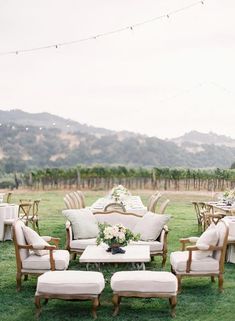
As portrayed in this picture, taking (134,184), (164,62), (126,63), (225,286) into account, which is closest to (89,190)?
(134,184)

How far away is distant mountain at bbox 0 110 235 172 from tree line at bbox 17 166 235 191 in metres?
5.48

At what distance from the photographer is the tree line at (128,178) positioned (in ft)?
91.2

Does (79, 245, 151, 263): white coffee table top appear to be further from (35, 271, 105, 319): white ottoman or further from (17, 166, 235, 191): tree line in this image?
(17, 166, 235, 191): tree line

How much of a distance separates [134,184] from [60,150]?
8.24 m

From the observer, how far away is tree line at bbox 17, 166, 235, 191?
27812mm

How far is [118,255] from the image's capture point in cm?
762

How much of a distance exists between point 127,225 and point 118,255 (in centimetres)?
188

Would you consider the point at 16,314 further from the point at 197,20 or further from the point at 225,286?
the point at 197,20

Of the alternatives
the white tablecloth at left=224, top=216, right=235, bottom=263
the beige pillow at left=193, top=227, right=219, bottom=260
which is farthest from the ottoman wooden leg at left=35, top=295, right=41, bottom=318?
the white tablecloth at left=224, top=216, right=235, bottom=263

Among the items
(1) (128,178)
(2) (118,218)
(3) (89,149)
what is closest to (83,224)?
(2) (118,218)

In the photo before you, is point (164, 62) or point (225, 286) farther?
point (164, 62)

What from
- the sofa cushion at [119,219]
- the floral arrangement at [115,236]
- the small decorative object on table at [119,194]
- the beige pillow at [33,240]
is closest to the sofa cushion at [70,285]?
the beige pillow at [33,240]

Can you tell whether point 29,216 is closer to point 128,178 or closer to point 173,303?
point 173,303

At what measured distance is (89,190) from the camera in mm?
27422
